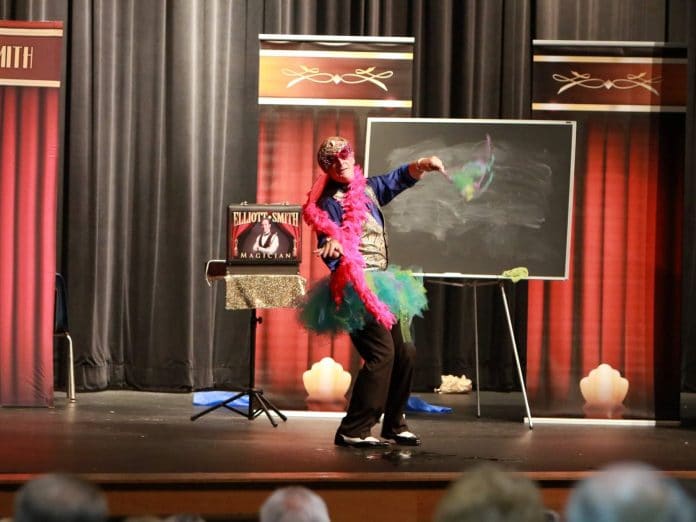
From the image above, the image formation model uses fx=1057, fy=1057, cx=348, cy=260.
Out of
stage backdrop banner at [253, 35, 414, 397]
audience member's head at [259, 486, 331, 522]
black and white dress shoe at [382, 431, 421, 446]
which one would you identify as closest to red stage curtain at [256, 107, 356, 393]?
stage backdrop banner at [253, 35, 414, 397]

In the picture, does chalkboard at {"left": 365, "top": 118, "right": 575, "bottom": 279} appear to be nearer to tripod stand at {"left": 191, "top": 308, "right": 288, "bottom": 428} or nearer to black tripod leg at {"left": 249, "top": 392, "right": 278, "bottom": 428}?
tripod stand at {"left": 191, "top": 308, "right": 288, "bottom": 428}

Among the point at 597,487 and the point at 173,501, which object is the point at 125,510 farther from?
the point at 597,487

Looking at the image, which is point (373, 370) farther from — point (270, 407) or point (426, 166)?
point (270, 407)

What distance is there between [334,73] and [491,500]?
464 centimetres

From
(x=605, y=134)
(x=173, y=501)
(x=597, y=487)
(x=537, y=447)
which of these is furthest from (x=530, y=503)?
(x=605, y=134)

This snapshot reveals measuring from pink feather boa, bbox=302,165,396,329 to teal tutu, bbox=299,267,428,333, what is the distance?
3 cm

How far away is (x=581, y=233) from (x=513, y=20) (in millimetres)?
2139

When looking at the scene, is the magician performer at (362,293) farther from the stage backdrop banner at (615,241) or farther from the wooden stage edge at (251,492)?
the stage backdrop banner at (615,241)

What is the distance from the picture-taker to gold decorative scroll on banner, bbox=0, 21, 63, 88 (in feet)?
18.4

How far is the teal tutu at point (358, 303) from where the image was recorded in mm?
4387

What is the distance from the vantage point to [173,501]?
333 centimetres

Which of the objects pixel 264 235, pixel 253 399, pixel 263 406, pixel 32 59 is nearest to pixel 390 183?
pixel 264 235

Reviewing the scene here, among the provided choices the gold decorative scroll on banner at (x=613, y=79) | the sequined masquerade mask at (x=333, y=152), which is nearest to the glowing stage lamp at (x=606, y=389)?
the gold decorative scroll on banner at (x=613, y=79)

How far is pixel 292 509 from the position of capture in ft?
4.93
